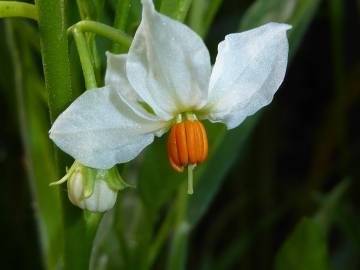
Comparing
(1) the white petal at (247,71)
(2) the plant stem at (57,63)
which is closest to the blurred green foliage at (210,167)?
(2) the plant stem at (57,63)

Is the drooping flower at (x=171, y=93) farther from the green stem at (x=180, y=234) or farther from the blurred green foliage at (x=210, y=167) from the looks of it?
the green stem at (x=180, y=234)

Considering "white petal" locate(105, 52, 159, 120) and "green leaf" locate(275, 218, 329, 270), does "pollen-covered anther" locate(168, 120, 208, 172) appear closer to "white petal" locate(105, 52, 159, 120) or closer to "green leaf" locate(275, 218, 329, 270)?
"white petal" locate(105, 52, 159, 120)

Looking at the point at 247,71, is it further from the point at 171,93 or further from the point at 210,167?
the point at 210,167

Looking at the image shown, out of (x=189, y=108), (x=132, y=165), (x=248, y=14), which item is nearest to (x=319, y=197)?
(x=132, y=165)

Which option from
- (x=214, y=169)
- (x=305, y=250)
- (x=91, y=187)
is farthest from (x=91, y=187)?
(x=214, y=169)

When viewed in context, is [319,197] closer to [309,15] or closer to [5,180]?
[309,15]

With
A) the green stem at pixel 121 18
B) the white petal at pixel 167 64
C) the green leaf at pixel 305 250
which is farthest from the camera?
the green leaf at pixel 305 250
